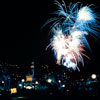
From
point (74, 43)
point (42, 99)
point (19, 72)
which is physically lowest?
point (42, 99)

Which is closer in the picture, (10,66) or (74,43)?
(74,43)

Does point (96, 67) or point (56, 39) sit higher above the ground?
point (56, 39)

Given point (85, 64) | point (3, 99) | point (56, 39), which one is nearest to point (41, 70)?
point (85, 64)

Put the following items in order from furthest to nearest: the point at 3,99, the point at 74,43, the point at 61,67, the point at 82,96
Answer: the point at 61,67 → the point at 74,43 → the point at 3,99 → the point at 82,96

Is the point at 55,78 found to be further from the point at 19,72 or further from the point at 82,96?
the point at 82,96

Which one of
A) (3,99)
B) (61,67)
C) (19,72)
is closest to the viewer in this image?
(3,99)

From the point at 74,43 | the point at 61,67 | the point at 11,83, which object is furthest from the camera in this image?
the point at 61,67

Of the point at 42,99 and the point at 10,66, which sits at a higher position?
the point at 10,66

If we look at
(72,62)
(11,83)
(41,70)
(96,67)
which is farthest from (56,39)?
(41,70)

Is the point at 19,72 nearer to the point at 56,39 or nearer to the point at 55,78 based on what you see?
the point at 55,78
